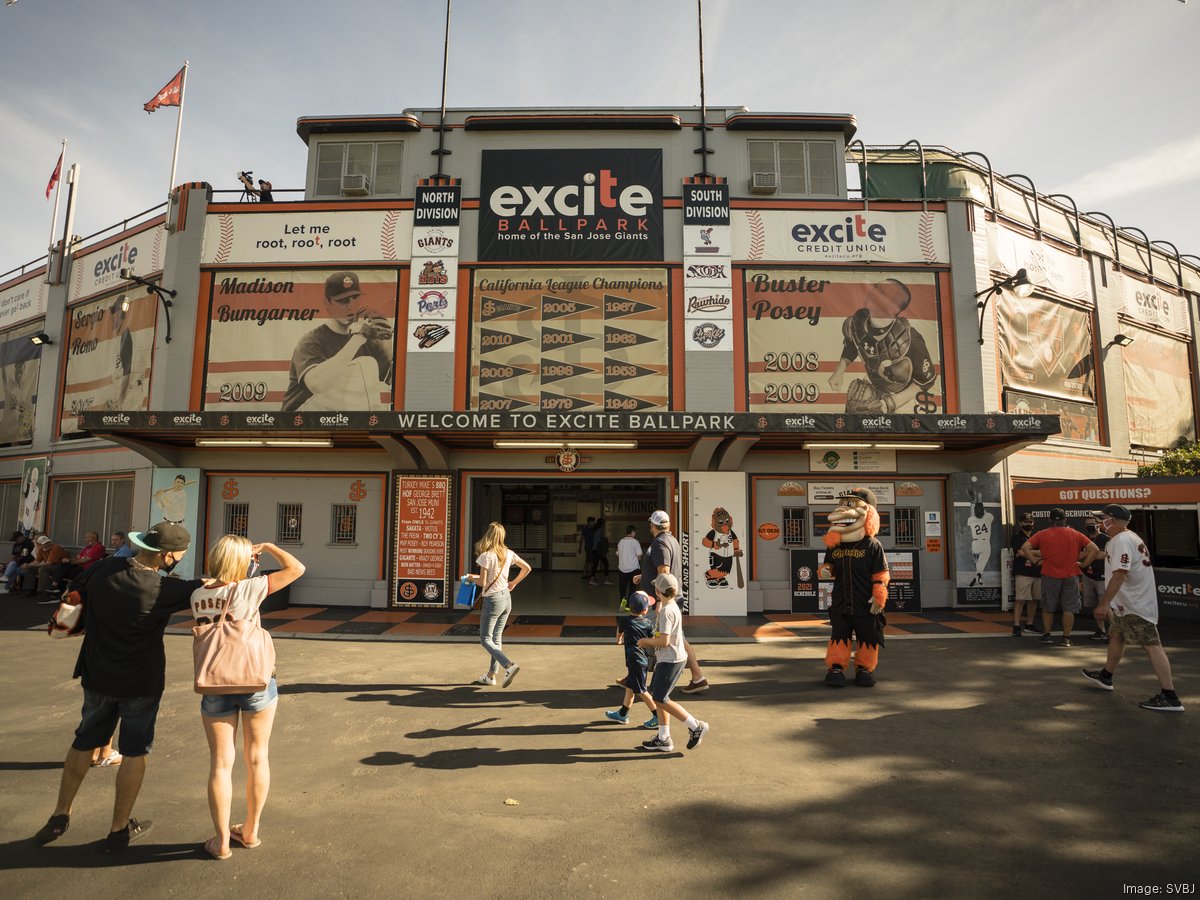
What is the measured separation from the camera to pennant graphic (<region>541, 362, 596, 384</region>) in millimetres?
13055

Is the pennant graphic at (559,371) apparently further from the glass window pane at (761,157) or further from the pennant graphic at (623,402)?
the glass window pane at (761,157)

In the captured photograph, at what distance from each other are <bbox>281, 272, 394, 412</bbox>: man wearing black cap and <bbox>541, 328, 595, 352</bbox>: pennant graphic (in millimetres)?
3520

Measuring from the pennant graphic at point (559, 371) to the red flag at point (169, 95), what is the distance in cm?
1327

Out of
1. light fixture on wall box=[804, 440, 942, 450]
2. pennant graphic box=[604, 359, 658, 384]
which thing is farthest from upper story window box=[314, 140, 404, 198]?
light fixture on wall box=[804, 440, 942, 450]

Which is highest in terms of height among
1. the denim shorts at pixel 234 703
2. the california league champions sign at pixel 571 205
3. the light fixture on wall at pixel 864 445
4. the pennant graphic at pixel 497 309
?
the california league champions sign at pixel 571 205

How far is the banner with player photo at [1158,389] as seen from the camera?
1667cm

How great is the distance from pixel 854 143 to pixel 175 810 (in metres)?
17.7

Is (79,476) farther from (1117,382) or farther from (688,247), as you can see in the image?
(1117,382)

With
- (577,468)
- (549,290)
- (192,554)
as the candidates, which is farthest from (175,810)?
(549,290)

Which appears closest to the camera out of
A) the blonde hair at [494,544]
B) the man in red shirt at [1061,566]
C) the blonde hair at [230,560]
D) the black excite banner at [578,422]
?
the blonde hair at [230,560]

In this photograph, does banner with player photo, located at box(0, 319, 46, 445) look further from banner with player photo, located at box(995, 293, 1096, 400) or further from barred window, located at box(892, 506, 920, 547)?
banner with player photo, located at box(995, 293, 1096, 400)

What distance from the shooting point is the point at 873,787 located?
434cm

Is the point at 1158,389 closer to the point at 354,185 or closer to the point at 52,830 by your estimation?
the point at 354,185

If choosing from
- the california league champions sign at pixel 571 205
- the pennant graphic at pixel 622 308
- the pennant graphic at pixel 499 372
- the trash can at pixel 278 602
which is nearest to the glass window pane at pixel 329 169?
the california league champions sign at pixel 571 205
